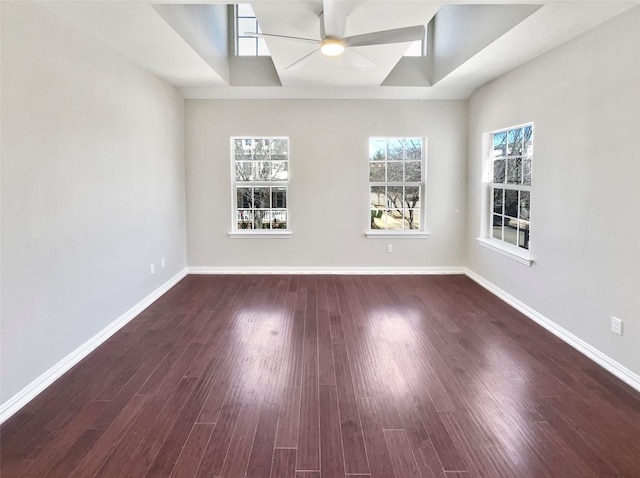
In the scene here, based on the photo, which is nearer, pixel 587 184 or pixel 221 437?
pixel 221 437

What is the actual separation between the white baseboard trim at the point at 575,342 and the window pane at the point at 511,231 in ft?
1.97

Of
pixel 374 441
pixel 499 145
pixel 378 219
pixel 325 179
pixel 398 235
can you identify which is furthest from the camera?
pixel 378 219

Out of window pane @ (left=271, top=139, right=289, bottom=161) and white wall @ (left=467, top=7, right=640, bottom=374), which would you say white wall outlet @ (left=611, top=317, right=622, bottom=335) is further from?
window pane @ (left=271, top=139, right=289, bottom=161)

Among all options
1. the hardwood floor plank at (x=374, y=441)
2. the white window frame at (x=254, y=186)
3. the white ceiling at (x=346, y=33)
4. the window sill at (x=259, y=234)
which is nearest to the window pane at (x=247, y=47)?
the white ceiling at (x=346, y=33)

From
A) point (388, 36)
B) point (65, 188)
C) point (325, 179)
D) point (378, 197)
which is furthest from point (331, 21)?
point (378, 197)

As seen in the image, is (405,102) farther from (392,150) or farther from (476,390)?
(476,390)

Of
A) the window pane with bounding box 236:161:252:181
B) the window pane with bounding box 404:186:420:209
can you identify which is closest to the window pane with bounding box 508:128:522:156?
the window pane with bounding box 404:186:420:209

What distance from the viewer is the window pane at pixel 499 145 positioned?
15.6 feet

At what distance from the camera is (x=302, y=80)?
4910 millimetres

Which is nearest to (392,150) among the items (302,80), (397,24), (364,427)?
(302,80)

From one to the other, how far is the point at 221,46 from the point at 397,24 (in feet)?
7.82

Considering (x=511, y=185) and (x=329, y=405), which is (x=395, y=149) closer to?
(x=511, y=185)

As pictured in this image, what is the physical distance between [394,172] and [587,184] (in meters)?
2.98

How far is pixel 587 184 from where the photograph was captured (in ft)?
10.3
